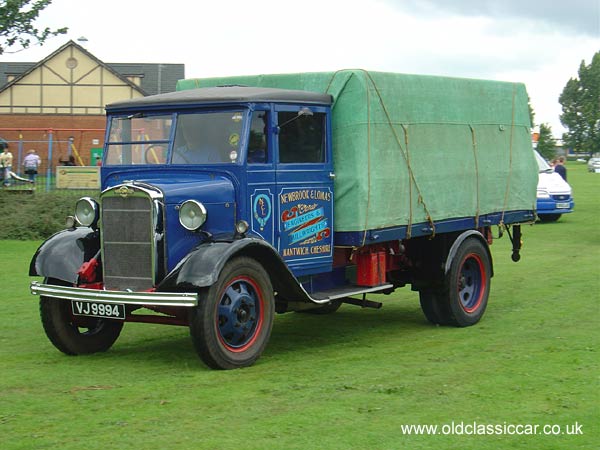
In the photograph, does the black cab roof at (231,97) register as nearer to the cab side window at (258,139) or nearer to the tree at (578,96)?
the cab side window at (258,139)

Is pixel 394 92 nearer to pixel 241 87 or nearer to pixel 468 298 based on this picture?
pixel 241 87

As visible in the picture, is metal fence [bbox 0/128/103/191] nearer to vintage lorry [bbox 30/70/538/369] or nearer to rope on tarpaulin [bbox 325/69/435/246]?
vintage lorry [bbox 30/70/538/369]

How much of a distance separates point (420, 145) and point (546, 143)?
65.7m

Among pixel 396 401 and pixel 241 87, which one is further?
pixel 241 87

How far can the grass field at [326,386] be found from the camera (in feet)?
20.8

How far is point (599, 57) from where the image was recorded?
136250 mm

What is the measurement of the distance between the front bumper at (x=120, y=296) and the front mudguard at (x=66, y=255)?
0.19 metres

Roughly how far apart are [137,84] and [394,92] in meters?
51.9

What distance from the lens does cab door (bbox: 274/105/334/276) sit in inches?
369

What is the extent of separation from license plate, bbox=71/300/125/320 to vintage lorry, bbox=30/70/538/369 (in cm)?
1

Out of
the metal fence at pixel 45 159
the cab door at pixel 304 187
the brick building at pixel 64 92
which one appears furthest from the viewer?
the brick building at pixel 64 92

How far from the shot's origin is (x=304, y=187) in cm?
959

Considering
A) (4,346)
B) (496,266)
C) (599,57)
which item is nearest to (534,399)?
(4,346)

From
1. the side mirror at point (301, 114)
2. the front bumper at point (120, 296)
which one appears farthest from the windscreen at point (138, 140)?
the front bumper at point (120, 296)
